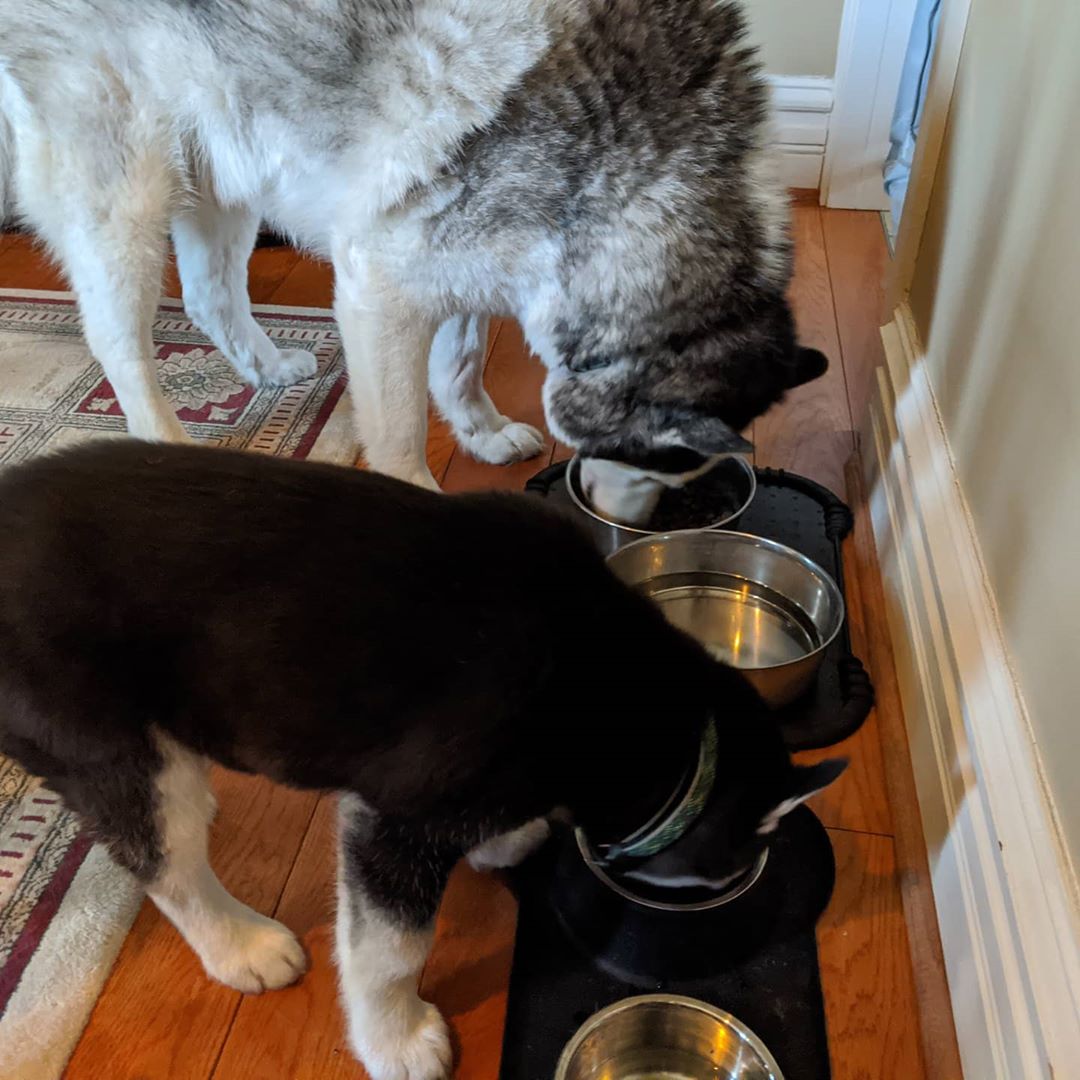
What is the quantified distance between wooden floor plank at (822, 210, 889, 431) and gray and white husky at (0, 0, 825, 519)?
2.06 feet

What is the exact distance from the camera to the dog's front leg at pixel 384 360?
67.2 inches

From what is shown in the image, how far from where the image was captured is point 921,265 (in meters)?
1.84

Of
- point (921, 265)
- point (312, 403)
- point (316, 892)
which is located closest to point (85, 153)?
point (312, 403)

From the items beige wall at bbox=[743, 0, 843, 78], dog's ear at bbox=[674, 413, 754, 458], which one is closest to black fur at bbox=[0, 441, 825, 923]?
dog's ear at bbox=[674, 413, 754, 458]

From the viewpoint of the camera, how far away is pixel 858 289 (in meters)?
2.79

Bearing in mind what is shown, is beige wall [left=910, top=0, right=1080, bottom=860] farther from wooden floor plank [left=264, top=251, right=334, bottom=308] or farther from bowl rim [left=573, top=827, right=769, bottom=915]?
wooden floor plank [left=264, top=251, right=334, bottom=308]

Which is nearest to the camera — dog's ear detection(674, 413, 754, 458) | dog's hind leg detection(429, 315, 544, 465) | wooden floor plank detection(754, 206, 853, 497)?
dog's ear detection(674, 413, 754, 458)

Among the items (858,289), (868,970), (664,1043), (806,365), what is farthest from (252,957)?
(858,289)

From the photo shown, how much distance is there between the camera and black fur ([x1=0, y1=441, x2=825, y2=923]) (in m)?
0.91

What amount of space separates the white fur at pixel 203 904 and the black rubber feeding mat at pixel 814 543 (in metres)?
0.75

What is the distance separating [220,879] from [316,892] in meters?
0.14

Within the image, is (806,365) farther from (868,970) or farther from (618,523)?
(868,970)

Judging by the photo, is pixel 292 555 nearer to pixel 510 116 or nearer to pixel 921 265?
pixel 510 116

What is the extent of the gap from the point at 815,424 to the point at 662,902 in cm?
135
